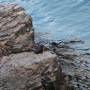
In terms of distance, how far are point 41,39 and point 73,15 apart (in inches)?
78.4

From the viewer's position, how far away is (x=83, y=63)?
7.16 m

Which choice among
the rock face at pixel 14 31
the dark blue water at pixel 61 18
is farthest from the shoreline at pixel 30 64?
the dark blue water at pixel 61 18

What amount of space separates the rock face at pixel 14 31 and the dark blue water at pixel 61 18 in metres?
2.29

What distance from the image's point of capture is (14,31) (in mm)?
6121

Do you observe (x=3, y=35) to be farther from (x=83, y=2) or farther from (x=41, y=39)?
(x=83, y=2)

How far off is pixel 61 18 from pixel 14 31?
453 cm

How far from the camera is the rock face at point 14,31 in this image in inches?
224

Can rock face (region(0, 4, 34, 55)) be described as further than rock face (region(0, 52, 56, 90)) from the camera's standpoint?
Yes

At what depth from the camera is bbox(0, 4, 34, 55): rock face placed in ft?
18.7

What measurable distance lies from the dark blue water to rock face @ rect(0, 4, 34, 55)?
7.51 feet

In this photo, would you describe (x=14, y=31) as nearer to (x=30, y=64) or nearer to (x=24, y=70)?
(x=30, y=64)

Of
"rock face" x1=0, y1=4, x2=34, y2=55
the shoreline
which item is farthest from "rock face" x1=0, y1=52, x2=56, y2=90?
"rock face" x1=0, y1=4, x2=34, y2=55

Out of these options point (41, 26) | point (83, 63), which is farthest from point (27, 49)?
point (41, 26)

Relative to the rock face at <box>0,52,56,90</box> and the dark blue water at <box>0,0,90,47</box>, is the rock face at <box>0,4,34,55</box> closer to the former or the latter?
the rock face at <box>0,52,56,90</box>
